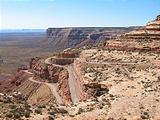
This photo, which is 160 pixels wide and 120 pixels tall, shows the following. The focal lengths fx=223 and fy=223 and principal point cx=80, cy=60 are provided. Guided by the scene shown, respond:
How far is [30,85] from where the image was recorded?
173 ft

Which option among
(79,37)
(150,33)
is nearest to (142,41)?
(150,33)

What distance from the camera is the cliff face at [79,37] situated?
158600 mm

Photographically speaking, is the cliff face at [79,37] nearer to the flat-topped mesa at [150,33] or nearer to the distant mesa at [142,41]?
the flat-topped mesa at [150,33]

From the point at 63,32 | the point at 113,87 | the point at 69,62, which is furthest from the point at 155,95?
the point at 63,32

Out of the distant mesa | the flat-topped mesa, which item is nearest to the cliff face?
the flat-topped mesa

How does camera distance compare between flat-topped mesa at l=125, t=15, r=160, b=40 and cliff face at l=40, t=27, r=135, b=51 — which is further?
cliff face at l=40, t=27, r=135, b=51

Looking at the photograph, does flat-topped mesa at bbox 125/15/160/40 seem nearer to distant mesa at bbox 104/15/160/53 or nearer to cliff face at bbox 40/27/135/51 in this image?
distant mesa at bbox 104/15/160/53

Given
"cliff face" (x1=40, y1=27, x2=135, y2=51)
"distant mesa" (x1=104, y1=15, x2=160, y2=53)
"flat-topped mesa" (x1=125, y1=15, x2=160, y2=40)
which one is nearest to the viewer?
"distant mesa" (x1=104, y1=15, x2=160, y2=53)

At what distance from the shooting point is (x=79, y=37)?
174 meters

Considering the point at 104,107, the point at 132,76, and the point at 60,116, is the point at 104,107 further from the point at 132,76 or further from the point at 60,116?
the point at 132,76

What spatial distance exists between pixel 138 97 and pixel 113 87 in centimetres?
471

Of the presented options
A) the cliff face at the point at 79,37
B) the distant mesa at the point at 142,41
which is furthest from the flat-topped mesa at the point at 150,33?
the cliff face at the point at 79,37

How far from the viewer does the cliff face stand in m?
159

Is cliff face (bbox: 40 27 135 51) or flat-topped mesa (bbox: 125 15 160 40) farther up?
flat-topped mesa (bbox: 125 15 160 40)
